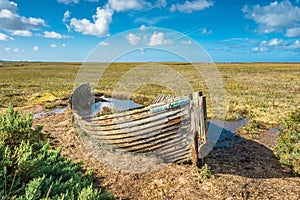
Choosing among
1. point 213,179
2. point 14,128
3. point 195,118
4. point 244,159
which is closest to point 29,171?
point 14,128

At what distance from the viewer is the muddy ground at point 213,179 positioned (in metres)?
5.75

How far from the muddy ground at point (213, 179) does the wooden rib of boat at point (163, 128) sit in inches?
19.5

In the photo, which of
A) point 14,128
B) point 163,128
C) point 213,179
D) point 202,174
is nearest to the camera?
point 14,128

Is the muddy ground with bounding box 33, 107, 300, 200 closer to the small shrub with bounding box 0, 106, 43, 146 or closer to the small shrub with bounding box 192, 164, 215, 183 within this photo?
the small shrub with bounding box 192, 164, 215, 183

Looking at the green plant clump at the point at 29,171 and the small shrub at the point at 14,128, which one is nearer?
the green plant clump at the point at 29,171

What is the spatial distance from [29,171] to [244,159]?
6653 mm

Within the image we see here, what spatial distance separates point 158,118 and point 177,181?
62.9 inches

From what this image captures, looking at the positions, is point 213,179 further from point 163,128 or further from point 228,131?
point 228,131

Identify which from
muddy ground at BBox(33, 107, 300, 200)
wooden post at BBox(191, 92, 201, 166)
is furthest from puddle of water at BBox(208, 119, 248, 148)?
wooden post at BBox(191, 92, 201, 166)

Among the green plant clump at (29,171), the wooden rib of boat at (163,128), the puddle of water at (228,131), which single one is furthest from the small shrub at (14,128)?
the puddle of water at (228,131)

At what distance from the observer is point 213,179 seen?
627 centimetres

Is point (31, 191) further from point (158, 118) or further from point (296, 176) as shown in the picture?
point (296, 176)

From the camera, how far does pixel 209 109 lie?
16.4 m

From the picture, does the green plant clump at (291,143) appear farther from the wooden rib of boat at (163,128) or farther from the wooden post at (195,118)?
the wooden post at (195,118)
